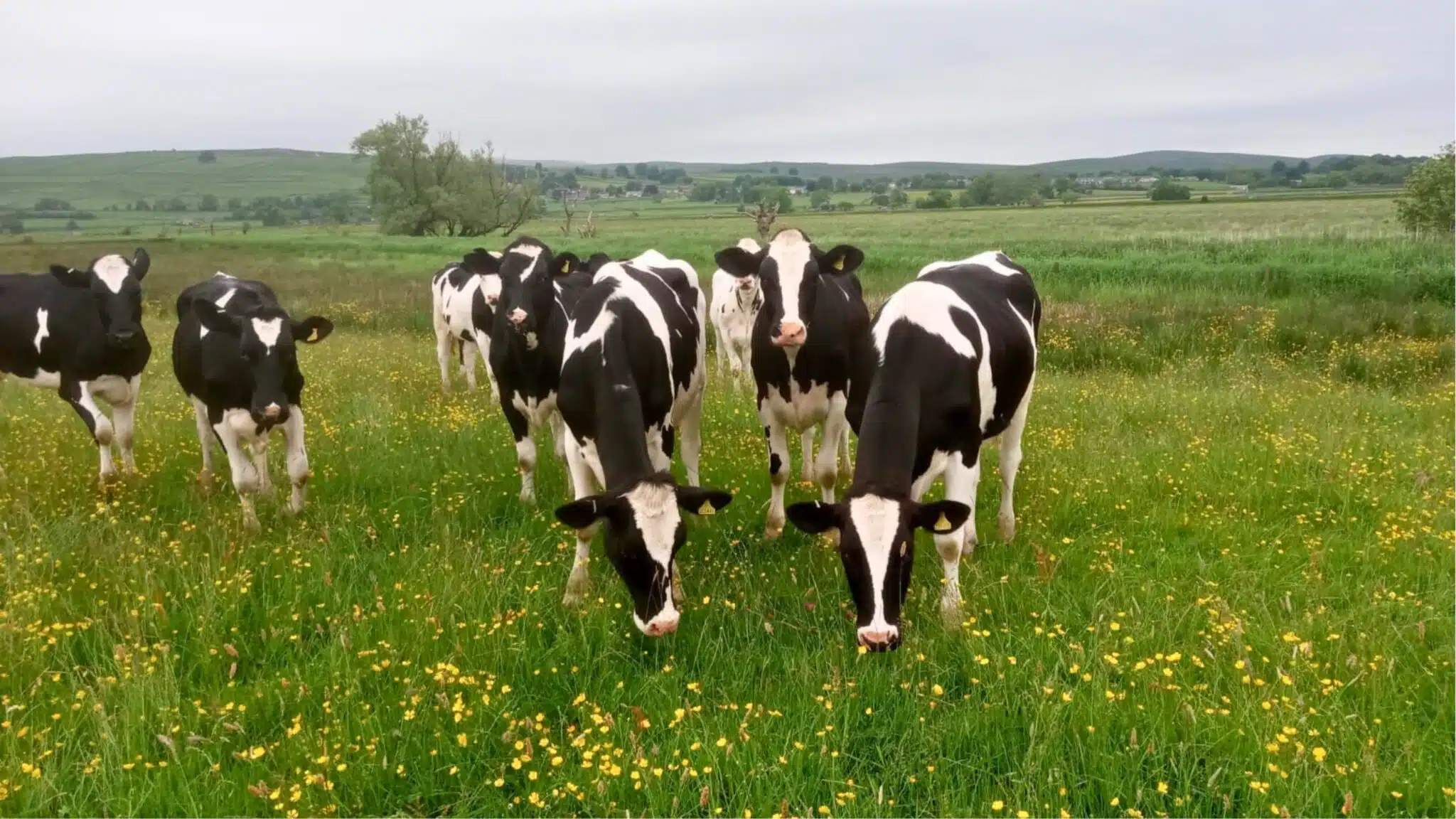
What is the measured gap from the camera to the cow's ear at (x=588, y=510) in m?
4.84

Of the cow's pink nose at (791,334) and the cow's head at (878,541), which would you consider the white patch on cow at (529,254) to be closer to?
the cow's pink nose at (791,334)

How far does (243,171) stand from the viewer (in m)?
136

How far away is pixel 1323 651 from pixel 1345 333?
12.4 metres

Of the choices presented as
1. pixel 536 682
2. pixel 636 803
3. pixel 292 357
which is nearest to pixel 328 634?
pixel 536 682

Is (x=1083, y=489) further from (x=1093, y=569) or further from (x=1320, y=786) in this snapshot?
Result: (x=1320, y=786)

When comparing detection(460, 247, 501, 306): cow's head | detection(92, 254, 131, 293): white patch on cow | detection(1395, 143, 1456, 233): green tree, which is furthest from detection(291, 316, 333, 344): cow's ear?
detection(1395, 143, 1456, 233): green tree

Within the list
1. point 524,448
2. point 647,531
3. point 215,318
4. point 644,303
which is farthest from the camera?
point 524,448

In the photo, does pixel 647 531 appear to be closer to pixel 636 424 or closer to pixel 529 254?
pixel 636 424

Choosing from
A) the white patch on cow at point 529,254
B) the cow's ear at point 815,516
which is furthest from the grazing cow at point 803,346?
the cow's ear at point 815,516

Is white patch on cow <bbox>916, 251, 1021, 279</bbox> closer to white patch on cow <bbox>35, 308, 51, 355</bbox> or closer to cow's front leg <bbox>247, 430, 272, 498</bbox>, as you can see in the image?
cow's front leg <bbox>247, 430, 272, 498</bbox>

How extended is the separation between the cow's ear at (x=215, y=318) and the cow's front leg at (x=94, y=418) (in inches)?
76.7

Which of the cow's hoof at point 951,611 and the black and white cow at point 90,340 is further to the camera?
the black and white cow at point 90,340

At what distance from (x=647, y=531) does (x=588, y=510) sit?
0.40 m

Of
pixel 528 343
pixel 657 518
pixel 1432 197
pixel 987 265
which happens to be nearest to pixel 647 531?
pixel 657 518
